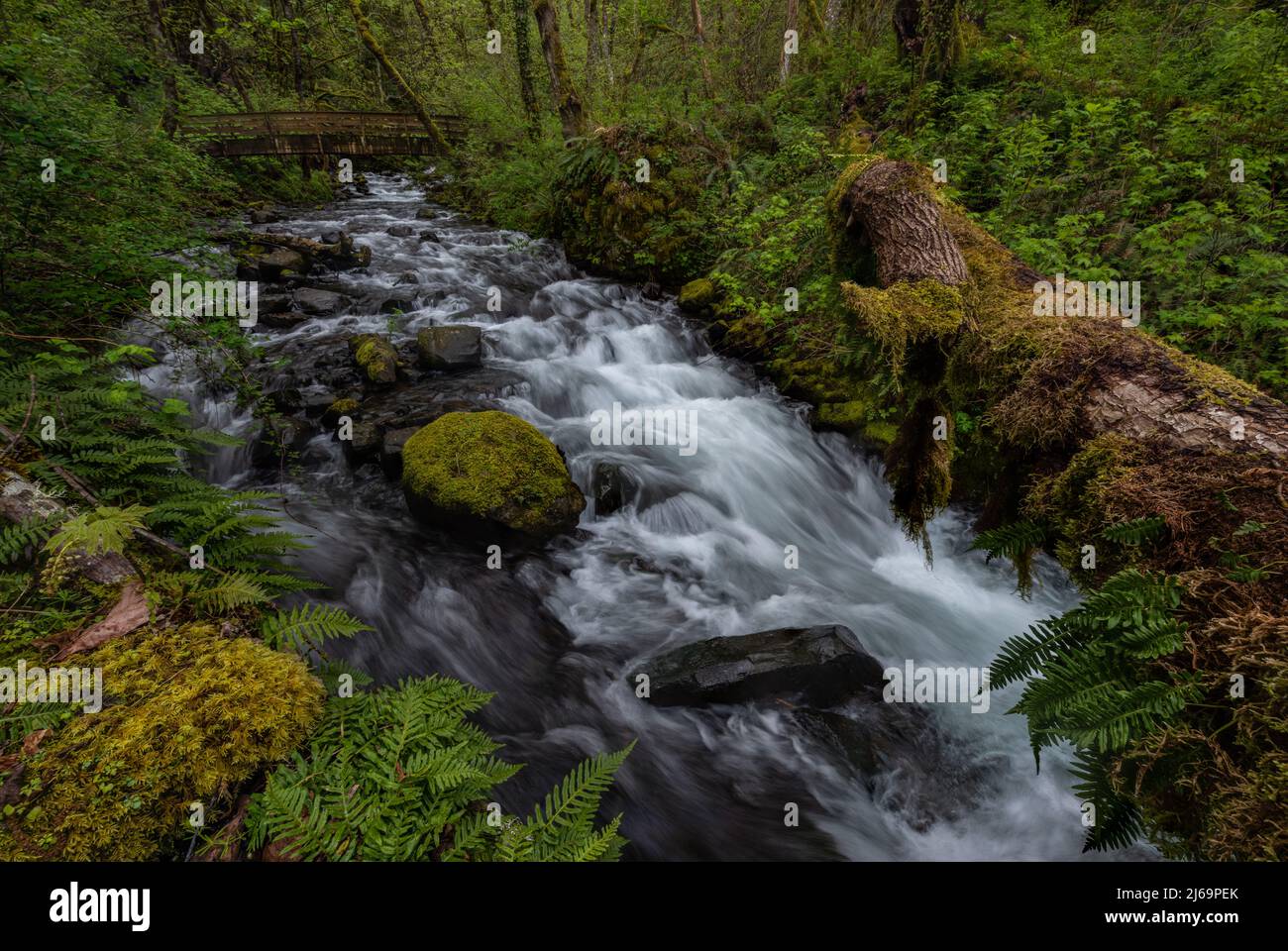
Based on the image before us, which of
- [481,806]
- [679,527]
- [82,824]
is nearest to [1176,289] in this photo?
[679,527]

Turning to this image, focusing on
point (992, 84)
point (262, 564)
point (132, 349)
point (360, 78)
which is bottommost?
point (262, 564)

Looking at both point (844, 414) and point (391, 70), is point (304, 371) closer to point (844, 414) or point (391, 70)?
point (844, 414)

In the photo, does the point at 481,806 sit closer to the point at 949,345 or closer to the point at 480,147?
the point at 949,345

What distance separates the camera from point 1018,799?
4.59m

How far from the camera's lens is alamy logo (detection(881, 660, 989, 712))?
5.34 metres

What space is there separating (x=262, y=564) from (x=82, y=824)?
71.8 inches

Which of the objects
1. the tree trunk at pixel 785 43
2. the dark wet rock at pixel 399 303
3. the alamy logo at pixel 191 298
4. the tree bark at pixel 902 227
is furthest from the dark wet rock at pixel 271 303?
the tree trunk at pixel 785 43

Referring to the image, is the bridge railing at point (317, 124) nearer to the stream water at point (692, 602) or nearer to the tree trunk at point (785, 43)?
the stream water at point (692, 602)

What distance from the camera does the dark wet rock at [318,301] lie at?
1098cm

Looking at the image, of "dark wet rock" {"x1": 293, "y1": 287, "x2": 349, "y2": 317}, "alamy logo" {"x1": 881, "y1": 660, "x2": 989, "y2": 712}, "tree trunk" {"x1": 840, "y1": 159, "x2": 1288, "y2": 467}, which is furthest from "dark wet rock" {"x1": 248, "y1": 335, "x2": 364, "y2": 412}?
"alamy logo" {"x1": 881, "y1": 660, "x2": 989, "y2": 712}

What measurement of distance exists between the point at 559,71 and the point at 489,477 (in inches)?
503

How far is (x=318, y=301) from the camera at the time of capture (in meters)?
11.1

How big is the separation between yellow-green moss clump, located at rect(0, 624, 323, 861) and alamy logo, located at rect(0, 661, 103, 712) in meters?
0.05

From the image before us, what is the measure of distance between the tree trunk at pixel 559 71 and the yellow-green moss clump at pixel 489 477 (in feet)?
36.1
